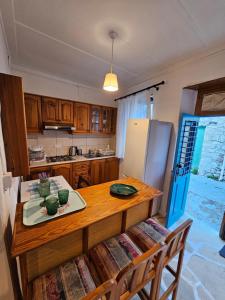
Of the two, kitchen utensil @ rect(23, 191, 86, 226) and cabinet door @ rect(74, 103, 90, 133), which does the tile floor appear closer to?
kitchen utensil @ rect(23, 191, 86, 226)

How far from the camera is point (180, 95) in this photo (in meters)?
2.12

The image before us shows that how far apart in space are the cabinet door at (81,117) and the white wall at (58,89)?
0.93 feet

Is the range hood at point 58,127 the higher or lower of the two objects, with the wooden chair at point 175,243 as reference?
higher

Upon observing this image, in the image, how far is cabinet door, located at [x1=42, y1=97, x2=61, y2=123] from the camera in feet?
8.57

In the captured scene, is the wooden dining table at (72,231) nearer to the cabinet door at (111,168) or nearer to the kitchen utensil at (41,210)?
the kitchen utensil at (41,210)

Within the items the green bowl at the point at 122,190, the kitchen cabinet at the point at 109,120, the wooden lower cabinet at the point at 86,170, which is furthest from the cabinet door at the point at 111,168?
the green bowl at the point at 122,190

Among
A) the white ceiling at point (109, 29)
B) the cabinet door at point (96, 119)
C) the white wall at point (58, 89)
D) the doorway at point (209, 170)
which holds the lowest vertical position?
the doorway at point (209, 170)

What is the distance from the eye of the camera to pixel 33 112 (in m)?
2.51

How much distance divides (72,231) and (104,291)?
0.35 meters

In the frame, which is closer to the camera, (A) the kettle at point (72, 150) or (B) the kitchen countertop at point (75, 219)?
(B) the kitchen countertop at point (75, 219)

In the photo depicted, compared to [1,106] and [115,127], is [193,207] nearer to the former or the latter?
[115,127]

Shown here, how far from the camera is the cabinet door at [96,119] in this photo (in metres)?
3.24

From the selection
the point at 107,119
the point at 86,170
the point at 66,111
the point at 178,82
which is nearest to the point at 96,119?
the point at 107,119

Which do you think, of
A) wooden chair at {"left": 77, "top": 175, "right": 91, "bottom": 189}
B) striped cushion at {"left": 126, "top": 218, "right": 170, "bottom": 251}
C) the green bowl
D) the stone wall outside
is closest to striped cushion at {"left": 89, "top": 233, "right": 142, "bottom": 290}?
striped cushion at {"left": 126, "top": 218, "right": 170, "bottom": 251}
